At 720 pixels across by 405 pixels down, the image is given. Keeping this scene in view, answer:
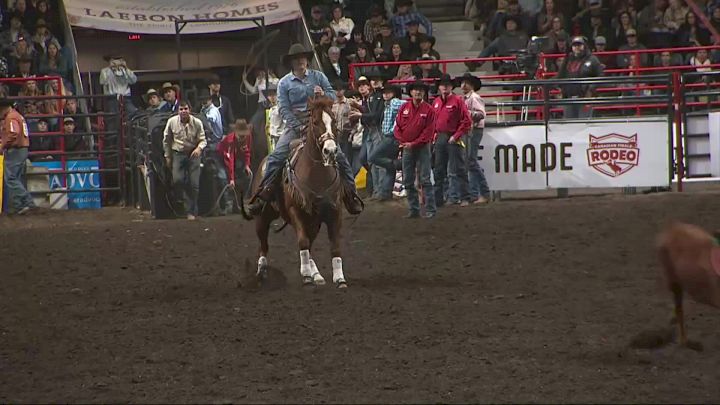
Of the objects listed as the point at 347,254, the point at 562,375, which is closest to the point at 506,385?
the point at 562,375

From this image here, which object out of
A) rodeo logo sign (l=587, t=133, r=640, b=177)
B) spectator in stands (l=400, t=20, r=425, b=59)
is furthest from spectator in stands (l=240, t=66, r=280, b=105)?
rodeo logo sign (l=587, t=133, r=640, b=177)

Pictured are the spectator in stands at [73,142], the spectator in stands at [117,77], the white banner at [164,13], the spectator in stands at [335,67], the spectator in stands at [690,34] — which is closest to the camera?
the spectator in stands at [73,142]

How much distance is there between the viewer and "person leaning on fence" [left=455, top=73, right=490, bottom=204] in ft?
53.7

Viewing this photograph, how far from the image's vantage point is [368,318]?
8242 mm

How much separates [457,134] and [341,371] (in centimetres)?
937

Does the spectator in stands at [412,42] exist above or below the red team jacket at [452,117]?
above

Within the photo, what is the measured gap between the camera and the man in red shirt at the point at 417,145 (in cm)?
1497

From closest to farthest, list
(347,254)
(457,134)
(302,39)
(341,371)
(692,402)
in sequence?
(692,402)
(341,371)
(347,254)
(457,134)
(302,39)

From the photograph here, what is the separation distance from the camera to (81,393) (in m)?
6.36

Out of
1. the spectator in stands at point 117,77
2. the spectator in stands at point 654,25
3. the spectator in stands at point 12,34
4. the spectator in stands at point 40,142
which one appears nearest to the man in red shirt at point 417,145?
the spectator in stands at point 40,142

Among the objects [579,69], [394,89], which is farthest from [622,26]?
[394,89]

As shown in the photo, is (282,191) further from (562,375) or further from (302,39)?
(302,39)

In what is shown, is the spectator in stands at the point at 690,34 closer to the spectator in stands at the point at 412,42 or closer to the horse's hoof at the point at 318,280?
the spectator in stands at the point at 412,42

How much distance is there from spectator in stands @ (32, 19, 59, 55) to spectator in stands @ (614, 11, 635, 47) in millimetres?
9732
